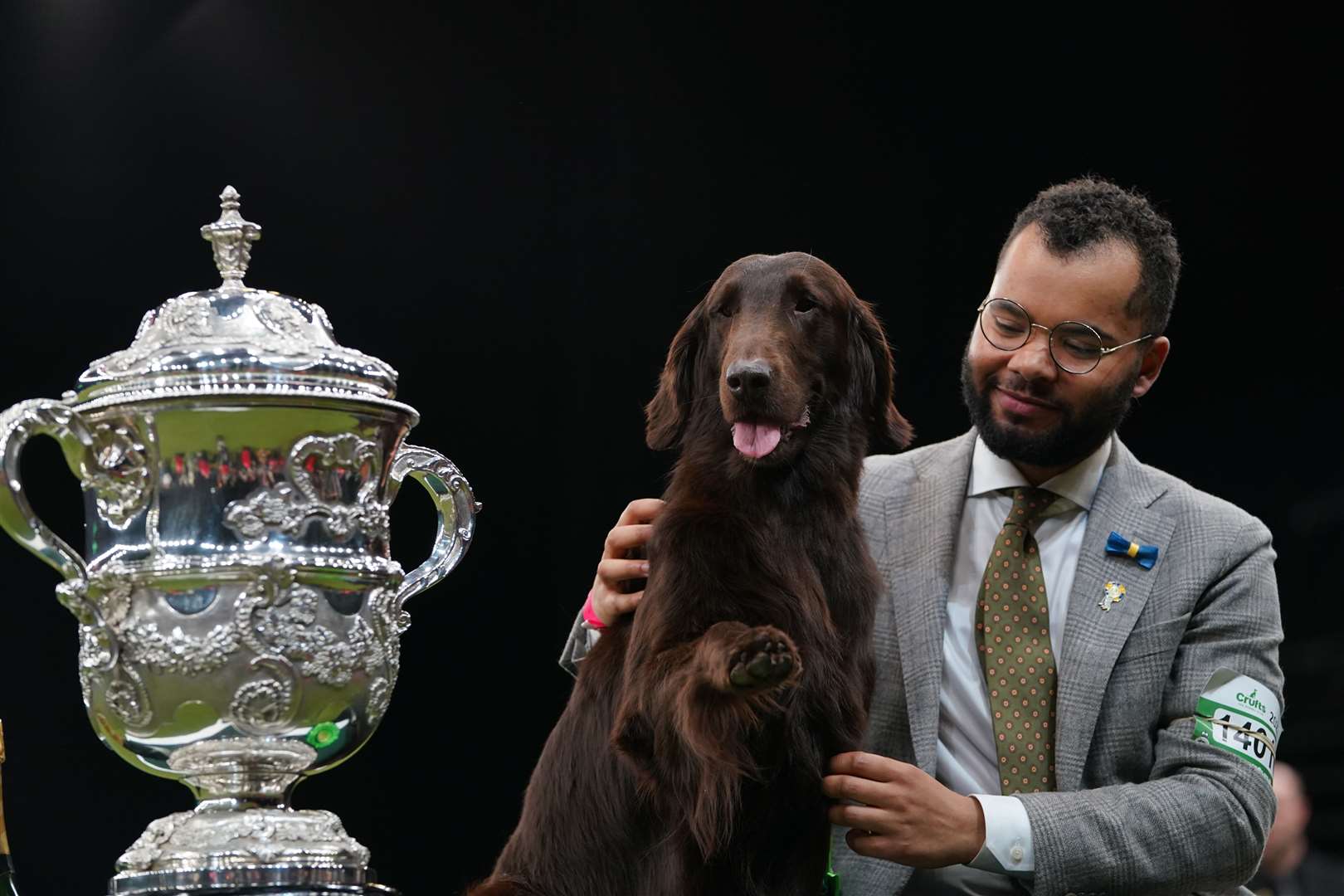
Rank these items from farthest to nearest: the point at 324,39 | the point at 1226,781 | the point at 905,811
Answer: the point at 324,39 → the point at 1226,781 → the point at 905,811

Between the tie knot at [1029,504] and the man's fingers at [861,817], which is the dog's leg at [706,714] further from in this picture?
the tie knot at [1029,504]

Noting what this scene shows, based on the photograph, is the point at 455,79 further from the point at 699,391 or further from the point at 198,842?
the point at 198,842

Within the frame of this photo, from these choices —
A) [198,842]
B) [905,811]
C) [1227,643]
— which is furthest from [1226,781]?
[198,842]

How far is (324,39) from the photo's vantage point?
3.68m

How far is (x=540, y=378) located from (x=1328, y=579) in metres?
2.03

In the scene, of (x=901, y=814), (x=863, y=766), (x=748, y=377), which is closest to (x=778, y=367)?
(x=748, y=377)

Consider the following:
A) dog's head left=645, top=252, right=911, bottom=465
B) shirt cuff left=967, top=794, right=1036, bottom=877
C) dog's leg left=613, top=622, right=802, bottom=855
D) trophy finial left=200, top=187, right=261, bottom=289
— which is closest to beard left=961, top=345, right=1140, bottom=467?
dog's head left=645, top=252, right=911, bottom=465

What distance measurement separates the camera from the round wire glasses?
98.7 inches

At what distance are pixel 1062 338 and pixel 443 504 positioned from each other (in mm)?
1057

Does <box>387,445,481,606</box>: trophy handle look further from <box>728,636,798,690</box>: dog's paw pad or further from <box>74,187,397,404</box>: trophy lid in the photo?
<box>728,636,798,690</box>: dog's paw pad

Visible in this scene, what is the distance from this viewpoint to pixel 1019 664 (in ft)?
8.04

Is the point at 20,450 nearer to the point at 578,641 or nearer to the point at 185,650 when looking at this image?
the point at 185,650

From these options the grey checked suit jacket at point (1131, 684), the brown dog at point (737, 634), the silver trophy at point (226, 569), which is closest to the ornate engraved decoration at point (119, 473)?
the silver trophy at point (226, 569)

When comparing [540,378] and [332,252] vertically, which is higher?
[332,252]
